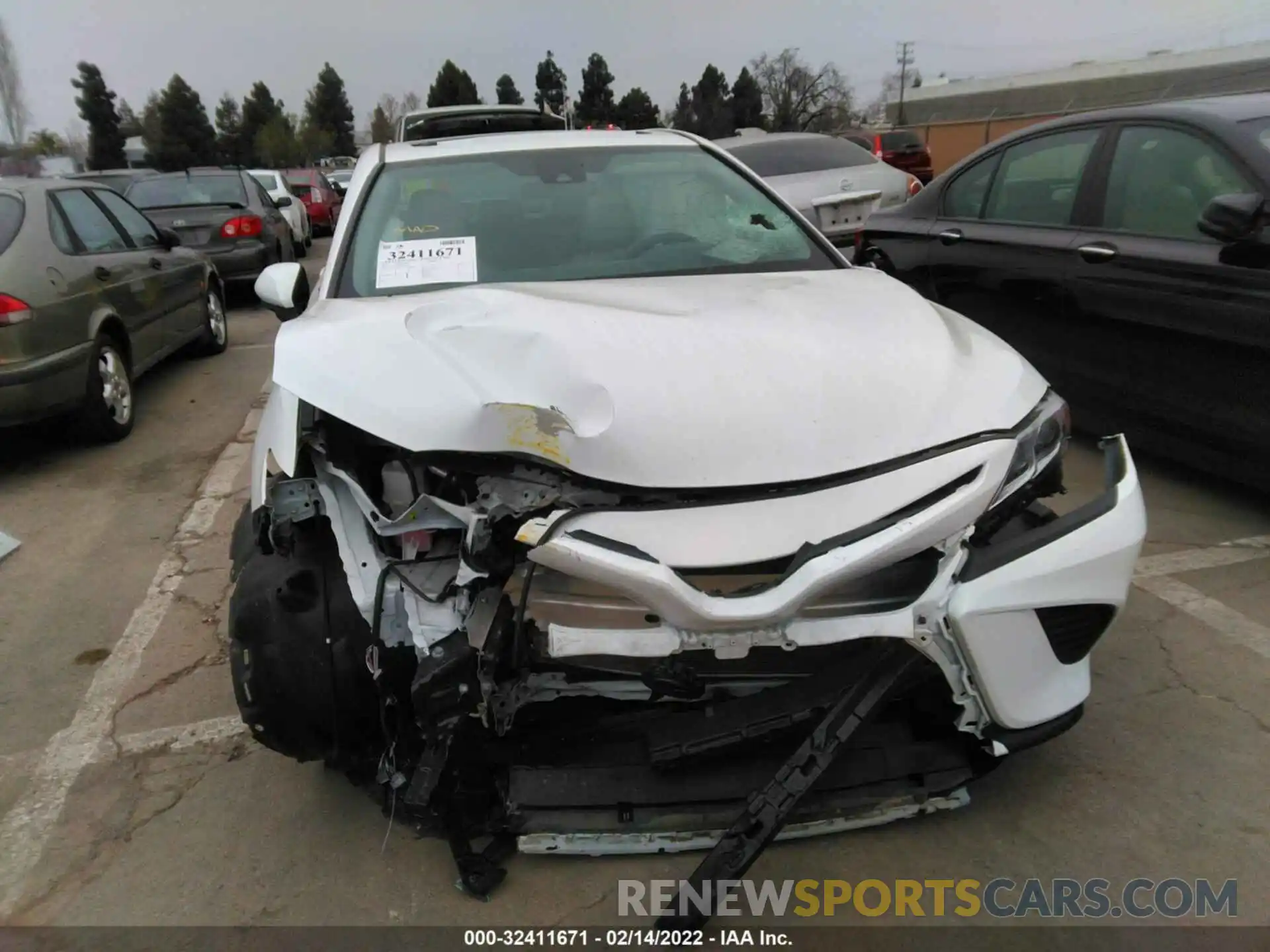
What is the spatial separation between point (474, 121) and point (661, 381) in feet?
27.8

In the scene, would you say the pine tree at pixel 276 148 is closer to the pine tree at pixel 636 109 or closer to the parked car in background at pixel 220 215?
the pine tree at pixel 636 109

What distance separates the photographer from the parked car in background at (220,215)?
32.2ft

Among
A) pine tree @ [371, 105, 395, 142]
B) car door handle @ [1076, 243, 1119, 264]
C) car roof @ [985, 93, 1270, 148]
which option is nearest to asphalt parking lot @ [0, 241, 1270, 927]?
car door handle @ [1076, 243, 1119, 264]

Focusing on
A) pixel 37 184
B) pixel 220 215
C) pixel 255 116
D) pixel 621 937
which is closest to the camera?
pixel 621 937

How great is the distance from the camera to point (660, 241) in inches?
128

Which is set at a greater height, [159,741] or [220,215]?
[220,215]

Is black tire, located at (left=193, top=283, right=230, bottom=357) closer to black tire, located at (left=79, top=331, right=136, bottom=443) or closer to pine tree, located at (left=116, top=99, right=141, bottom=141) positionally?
black tire, located at (left=79, top=331, right=136, bottom=443)

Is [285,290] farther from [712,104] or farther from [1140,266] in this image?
[712,104]

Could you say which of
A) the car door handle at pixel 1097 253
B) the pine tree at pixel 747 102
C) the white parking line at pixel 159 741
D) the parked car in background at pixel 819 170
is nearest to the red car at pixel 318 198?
the parked car in background at pixel 819 170

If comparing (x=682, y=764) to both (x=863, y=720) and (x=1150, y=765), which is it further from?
(x=1150, y=765)

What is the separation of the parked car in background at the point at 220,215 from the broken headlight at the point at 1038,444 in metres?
8.92

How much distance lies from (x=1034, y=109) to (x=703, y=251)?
4748 centimetres

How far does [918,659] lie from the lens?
78.1 inches

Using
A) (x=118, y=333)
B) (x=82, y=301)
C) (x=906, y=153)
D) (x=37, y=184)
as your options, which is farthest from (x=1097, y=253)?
(x=906, y=153)
